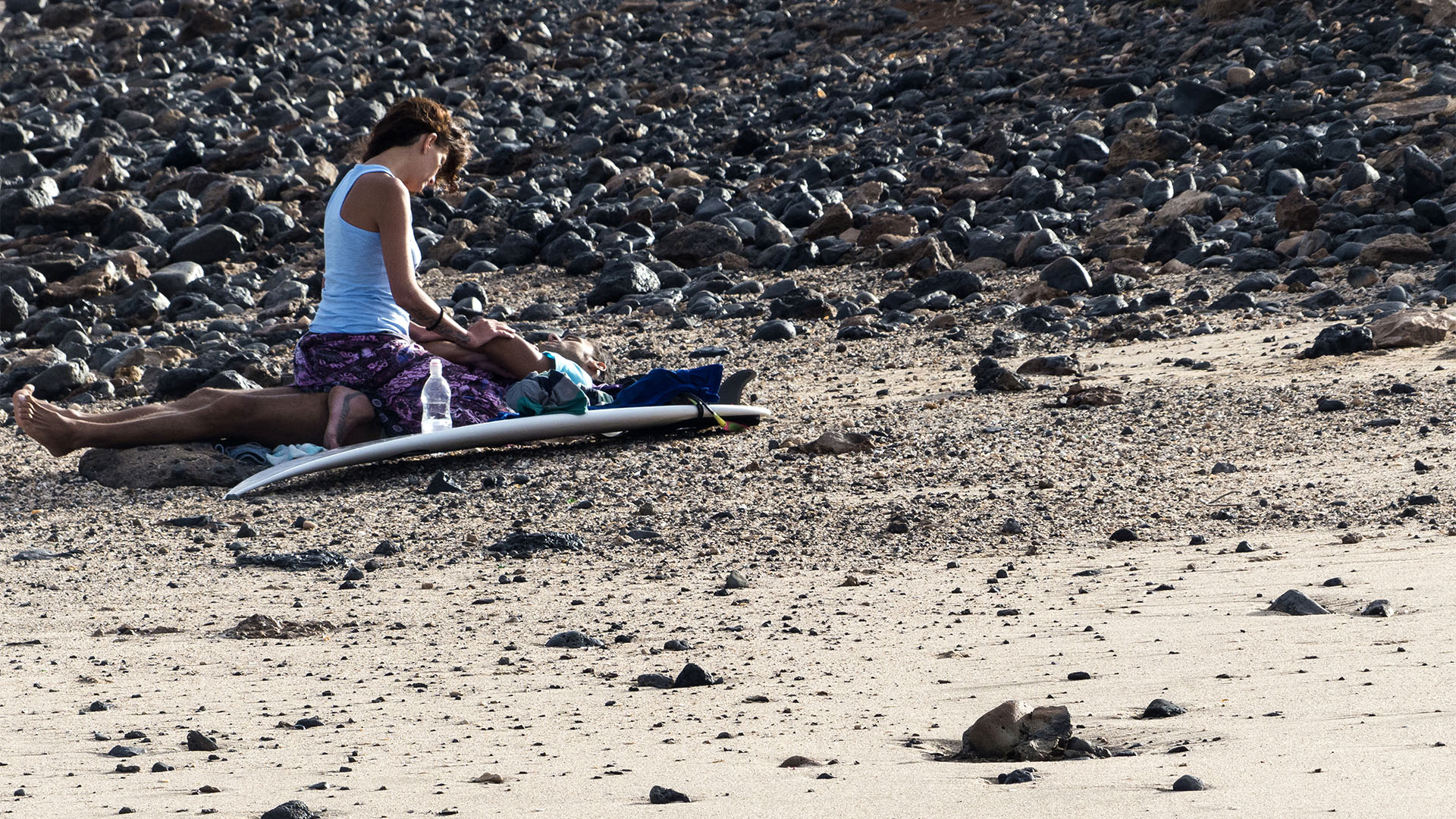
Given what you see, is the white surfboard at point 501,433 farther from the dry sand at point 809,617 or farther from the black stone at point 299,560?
the black stone at point 299,560

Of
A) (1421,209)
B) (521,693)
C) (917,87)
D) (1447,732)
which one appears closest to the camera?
(1447,732)

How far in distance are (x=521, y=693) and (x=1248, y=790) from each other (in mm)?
1629

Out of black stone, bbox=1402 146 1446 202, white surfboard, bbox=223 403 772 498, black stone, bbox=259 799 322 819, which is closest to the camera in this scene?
black stone, bbox=259 799 322 819

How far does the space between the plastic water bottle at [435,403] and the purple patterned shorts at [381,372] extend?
32 mm

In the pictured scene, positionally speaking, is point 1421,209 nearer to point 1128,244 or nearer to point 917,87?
point 1128,244

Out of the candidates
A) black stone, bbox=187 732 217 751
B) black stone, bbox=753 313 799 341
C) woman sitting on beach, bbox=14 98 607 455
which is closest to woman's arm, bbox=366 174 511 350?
woman sitting on beach, bbox=14 98 607 455

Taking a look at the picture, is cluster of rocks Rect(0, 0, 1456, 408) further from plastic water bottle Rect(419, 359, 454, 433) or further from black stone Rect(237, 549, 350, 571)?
black stone Rect(237, 549, 350, 571)

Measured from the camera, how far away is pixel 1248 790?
269cm

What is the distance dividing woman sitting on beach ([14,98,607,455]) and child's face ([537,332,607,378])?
0.89ft

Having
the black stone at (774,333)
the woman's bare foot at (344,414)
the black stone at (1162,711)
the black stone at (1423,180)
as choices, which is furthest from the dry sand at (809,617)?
the black stone at (1423,180)

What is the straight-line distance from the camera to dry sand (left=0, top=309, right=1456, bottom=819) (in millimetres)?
2939

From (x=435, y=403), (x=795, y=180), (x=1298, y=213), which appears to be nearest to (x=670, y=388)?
(x=435, y=403)

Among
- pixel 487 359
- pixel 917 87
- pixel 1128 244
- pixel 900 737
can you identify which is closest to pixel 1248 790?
pixel 900 737

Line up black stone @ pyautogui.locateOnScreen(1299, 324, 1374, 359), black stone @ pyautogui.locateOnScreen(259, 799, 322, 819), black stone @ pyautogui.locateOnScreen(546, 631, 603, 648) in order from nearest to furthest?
black stone @ pyautogui.locateOnScreen(259, 799, 322, 819) < black stone @ pyautogui.locateOnScreen(546, 631, 603, 648) < black stone @ pyautogui.locateOnScreen(1299, 324, 1374, 359)
